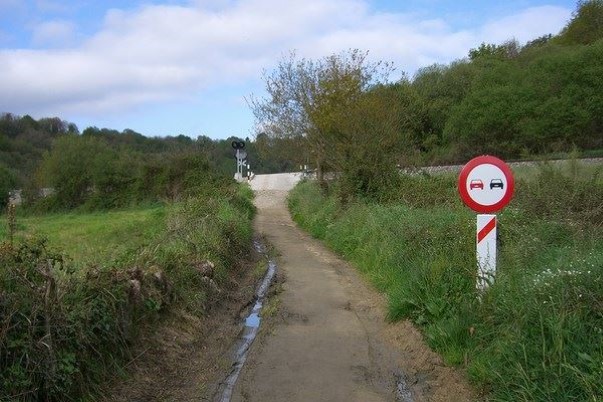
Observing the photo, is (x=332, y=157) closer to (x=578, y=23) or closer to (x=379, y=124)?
(x=379, y=124)

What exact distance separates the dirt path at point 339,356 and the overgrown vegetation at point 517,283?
26cm

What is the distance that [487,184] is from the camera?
654 centimetres

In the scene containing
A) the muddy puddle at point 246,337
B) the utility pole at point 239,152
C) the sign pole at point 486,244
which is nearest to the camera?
the muddy puddle at point 246,337

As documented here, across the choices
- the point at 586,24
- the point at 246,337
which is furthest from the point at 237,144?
the point at 586,24

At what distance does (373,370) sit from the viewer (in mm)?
6332

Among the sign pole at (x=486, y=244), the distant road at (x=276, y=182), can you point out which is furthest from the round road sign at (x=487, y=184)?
the distant road at (x=276, y=182)

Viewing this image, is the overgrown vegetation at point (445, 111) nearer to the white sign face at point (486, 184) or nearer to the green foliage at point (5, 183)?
the white sign face at point (486, 184)

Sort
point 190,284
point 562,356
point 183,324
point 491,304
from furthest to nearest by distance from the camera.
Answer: point 190,284, point 183,324, point 491,304, point 562,356

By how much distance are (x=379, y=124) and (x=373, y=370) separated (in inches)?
507

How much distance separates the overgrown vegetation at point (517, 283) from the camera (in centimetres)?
471

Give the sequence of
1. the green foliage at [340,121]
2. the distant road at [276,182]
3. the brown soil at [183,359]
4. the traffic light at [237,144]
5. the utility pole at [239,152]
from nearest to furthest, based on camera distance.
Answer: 1. the brown soil at [183,359]
2. the green foliage at [340,121]
3. the traffic light at [237,144]
4. the utility pole at [239,152]
5. the distant road at [276,182]

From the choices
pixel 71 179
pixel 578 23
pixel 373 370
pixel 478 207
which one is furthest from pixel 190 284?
pixel 578 23

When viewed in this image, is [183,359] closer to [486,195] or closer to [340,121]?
[486,195]

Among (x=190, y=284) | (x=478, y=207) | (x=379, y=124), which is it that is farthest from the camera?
(x=379, y=124)
